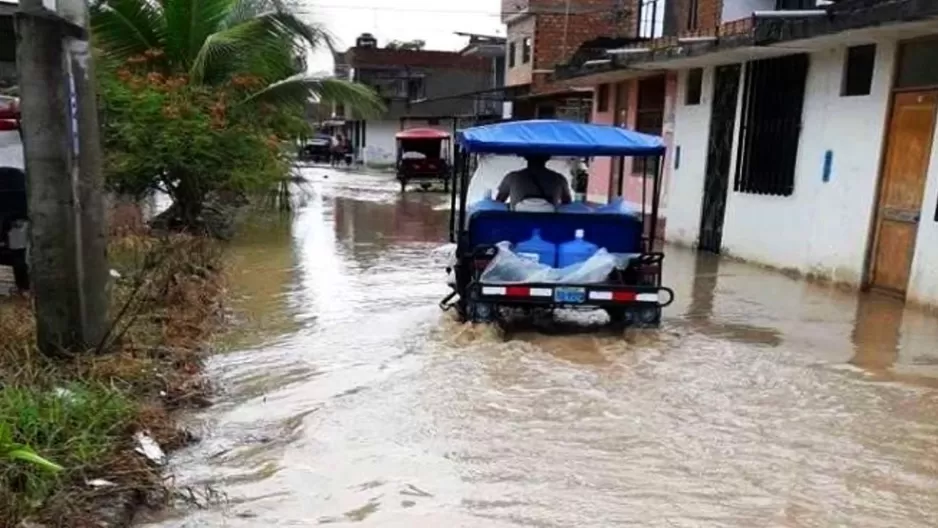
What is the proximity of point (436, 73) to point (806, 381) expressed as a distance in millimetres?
45382

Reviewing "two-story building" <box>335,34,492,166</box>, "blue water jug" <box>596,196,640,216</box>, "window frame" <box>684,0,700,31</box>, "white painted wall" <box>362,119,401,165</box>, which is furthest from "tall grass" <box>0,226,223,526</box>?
"white painted wall" <box>362,119,401,165</box>

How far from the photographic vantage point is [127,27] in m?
14.1

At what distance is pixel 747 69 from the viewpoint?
14.1 m

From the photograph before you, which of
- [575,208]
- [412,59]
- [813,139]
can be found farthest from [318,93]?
[412,59]

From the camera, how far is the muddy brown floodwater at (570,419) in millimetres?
4590

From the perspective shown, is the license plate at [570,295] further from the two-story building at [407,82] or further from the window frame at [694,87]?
the two-story building at [407,82]

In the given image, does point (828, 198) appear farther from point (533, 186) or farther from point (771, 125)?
point (533, 186)

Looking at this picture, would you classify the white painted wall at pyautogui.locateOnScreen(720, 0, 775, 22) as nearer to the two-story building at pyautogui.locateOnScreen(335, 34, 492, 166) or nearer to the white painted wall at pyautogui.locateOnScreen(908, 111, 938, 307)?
the white painted wall at pyautogui.locateOnScreen(908, 111, 938, 307)

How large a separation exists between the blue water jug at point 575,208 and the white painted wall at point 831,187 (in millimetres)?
4297

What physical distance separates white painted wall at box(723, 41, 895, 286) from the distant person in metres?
4.43

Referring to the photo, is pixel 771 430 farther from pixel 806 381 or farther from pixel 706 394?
pixel 806 381

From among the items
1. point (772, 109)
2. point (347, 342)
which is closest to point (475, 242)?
point (347, 342)

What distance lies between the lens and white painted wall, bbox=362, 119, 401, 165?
52.3 meters

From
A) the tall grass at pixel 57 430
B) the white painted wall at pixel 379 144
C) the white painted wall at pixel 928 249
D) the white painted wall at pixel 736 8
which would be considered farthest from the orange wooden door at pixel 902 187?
the white painted wall at pixel 379 144
